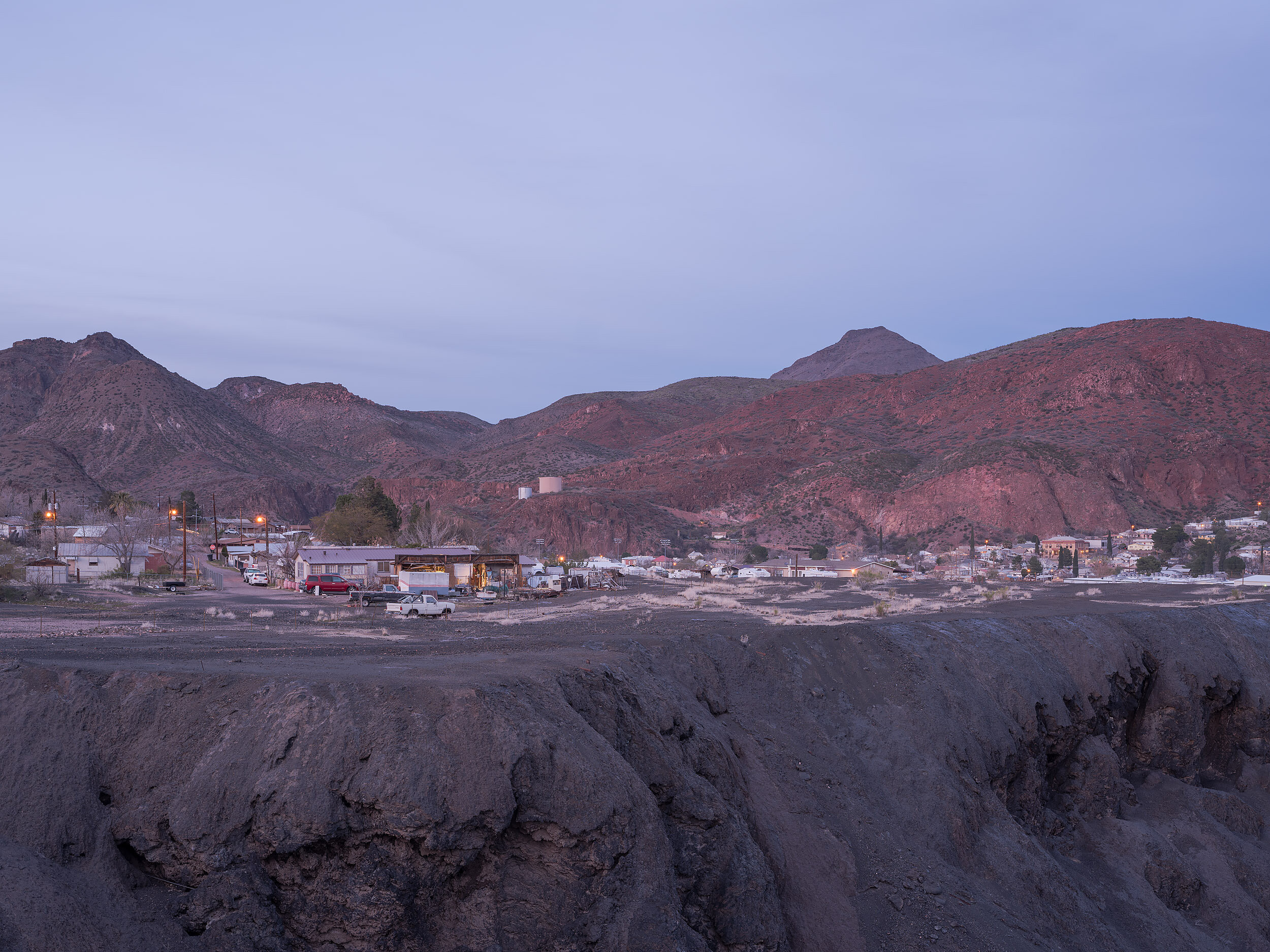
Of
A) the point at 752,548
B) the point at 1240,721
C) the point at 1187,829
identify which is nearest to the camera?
the point at 1187,829

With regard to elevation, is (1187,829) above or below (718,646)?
below

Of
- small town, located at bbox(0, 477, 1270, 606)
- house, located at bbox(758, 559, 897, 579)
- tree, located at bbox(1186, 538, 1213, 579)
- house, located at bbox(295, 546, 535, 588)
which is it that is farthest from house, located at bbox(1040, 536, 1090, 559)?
house, located at bbox(295, 546, 535, 588)

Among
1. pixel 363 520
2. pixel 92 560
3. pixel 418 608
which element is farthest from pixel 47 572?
pixel 363 520

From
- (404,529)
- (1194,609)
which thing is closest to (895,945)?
(1194,609)

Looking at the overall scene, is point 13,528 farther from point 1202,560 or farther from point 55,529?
point 1202,560

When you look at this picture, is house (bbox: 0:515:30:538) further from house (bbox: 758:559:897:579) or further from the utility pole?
house (bbox: 758:559:897:579)

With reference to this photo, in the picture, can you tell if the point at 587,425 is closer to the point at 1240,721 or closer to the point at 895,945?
the point at 1240,721

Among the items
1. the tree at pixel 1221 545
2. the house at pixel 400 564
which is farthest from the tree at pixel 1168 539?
the house at pixel 400 564
